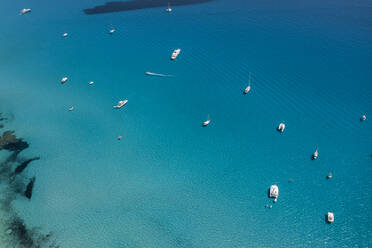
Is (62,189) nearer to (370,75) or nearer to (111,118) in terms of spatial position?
(111,118)

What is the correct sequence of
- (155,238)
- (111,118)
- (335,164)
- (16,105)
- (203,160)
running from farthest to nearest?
(16,105), (111,118), (203,160), (335,164), (155,238)

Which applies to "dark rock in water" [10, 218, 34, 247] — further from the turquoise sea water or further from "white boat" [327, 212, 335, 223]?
"white boat" [327, 212, 335, 223]

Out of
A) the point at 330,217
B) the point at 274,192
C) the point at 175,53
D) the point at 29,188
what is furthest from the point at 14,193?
the point at 330,217

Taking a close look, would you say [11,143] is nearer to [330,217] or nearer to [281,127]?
[281,127]

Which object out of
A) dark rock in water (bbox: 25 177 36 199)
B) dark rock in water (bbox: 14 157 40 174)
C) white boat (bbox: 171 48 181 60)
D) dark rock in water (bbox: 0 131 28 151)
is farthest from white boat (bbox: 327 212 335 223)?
dark rock in water (bbox: 0 131 28 151)

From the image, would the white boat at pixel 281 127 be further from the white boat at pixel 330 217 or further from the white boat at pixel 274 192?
the white boat at pixel 330 217

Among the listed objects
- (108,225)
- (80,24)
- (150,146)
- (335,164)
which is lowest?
(108,225)

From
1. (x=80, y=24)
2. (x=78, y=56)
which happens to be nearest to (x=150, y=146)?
(x=78, y=56)
